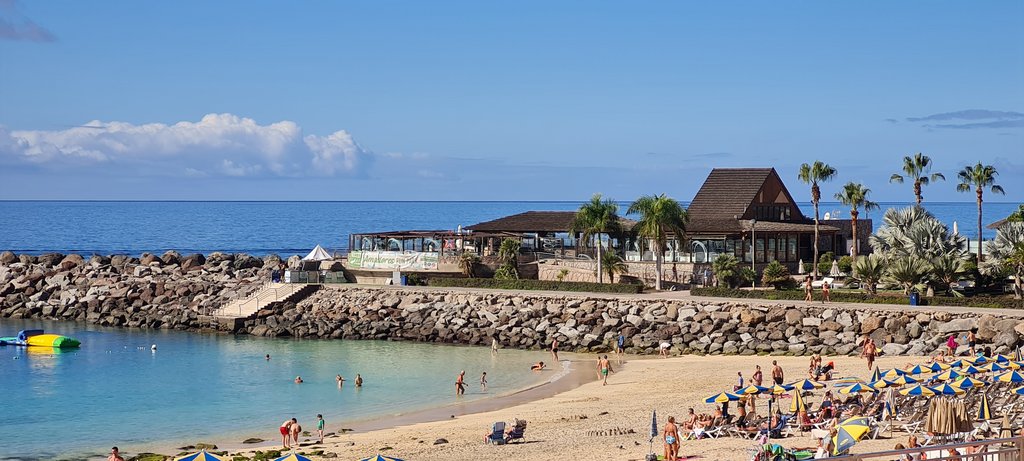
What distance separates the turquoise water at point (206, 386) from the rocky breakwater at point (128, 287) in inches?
211

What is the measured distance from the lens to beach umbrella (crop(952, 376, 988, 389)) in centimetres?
2891

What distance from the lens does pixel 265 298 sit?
2566 inches

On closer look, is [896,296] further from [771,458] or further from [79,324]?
[79,324]

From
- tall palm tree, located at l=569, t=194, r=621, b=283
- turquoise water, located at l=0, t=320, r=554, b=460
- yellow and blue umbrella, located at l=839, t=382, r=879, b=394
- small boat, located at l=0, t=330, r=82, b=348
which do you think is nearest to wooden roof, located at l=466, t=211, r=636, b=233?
tall palm tree, located at l=569, t=194, r=621, b=283

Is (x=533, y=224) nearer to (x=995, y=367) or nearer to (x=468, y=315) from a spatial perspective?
(x=468, y=315)

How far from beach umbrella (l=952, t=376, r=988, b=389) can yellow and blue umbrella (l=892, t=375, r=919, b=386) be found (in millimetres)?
1377

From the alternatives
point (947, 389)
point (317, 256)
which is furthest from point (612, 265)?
point (947, 389)

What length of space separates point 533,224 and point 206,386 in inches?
1121

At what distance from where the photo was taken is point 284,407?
41.1m

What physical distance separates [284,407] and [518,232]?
3043 centimetres

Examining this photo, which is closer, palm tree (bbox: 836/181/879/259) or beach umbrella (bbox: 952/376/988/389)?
beach umbrella (bbox: 952/376/988/389)

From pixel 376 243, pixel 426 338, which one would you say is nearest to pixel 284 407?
pixel 426 338

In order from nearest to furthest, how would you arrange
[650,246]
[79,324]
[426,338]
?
[426,338]
[650,246]
[79,324]

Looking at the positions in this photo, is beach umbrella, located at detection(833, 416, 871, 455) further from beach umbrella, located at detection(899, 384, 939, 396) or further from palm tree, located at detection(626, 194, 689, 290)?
palm tree, located at detection(626, 194, 689, 290)
